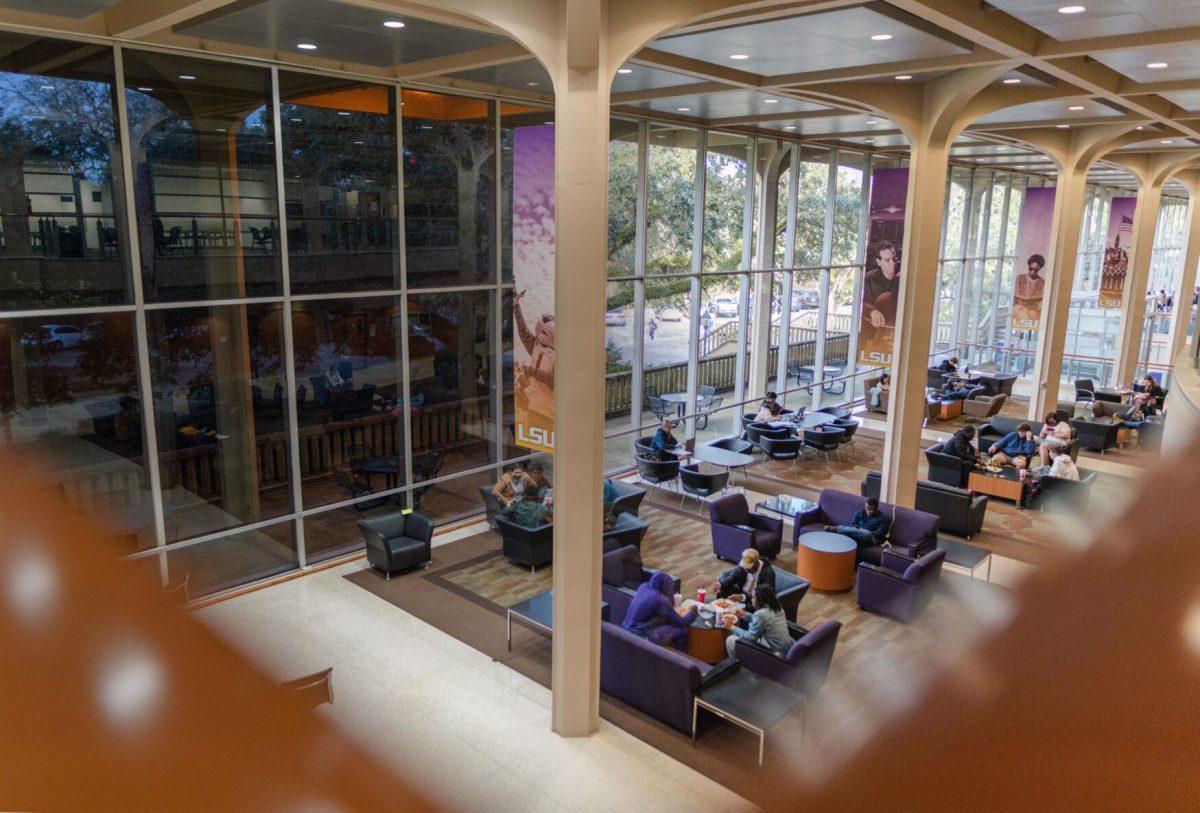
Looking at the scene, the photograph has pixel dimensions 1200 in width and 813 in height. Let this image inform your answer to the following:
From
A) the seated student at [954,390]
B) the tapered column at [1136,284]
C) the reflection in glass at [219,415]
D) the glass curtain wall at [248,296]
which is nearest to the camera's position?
the glass curtain wall at [248,296]

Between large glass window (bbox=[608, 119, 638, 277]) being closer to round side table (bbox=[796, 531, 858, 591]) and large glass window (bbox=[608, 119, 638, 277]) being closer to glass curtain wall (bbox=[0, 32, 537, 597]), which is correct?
glass curtain wall (bbox=[0, 32, 537, 597])

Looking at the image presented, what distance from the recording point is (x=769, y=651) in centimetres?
800

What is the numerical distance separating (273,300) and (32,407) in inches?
107

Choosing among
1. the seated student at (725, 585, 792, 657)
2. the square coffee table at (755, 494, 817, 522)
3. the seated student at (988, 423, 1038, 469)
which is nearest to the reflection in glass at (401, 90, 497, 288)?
the square coffee table at (755, 494, 817, 522)

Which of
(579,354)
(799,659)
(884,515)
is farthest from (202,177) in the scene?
(884,515)

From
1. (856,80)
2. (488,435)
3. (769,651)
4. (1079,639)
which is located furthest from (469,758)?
(856,80)

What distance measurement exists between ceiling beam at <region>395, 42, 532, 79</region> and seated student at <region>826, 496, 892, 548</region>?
6.76 metres

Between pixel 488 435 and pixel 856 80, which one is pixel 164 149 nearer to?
pixel 488 435

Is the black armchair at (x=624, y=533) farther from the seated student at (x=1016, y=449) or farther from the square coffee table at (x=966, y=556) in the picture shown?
the seated student at (x=1016, y=449)

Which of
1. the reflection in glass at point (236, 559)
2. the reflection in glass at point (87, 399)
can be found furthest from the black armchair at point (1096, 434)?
the reflection in glass at point (87, 399)

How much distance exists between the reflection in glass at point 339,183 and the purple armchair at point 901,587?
22.7 feet

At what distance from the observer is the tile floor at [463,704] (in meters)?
7.04

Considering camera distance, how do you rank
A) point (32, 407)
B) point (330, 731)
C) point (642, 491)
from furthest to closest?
point (642, 491)
point (32, 407)
point (330, 731)

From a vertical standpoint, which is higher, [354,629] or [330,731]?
[330,731]
